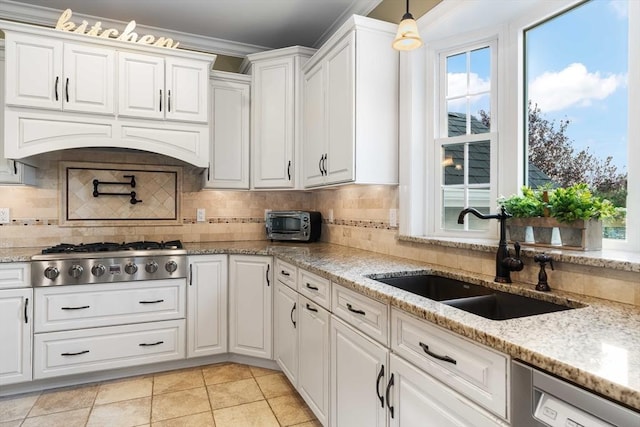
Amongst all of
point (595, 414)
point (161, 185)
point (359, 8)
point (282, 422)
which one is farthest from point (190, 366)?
point (359, 8)

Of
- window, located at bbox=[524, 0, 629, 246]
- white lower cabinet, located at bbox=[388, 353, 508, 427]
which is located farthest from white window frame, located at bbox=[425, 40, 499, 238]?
white lower cabinet, located at bbox=[388, 353, 508, 427]

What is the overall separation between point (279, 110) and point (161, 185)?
122 cm

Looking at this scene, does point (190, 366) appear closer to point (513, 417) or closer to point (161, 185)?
point (161, 185)

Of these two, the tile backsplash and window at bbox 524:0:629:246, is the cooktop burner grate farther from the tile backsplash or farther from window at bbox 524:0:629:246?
window at bbox 524:0:629:246

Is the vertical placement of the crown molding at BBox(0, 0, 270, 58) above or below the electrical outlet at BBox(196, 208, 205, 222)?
above

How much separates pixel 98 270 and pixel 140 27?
2.08m

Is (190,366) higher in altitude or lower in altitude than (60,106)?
lower

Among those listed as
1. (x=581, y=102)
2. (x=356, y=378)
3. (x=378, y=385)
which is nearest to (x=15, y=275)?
(x=356, y=378)

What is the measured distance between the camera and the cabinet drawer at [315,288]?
1944 mm

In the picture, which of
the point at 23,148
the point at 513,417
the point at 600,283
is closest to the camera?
the point at 513,417

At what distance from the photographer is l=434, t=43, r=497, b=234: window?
83.9 inches

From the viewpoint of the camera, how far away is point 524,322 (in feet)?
3.49

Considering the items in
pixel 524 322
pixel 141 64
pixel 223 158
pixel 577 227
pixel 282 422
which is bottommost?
pixel 282 422

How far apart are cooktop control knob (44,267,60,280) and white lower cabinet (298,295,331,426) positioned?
1.60 m
